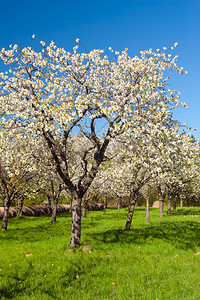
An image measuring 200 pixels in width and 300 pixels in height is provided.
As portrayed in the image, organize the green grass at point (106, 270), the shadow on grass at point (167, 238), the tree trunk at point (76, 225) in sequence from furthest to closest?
the shadow on grass at point (167, 238)
the tree trunk at point (76, 225)
the green grass at point (106, 270)

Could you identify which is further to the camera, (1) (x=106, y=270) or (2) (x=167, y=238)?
(2) (x=167, y=238)

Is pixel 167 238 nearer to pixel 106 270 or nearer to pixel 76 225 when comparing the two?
pixel 76 225

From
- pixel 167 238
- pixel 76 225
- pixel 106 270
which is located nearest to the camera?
pixel 106 270

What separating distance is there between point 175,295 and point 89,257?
4.13 m

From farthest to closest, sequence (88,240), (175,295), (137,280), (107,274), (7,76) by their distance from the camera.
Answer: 1. (88,240)
2. (7,76)
3. (107,274)
4. (137,280)
5. (175,295)

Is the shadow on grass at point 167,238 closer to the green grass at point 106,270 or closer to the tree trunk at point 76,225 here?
the green grass at point 106,270

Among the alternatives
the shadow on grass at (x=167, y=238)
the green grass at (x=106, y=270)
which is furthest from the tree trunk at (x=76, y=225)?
the shadow on grass at (x=167, y=238)

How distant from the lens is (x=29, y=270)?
902 centimetres

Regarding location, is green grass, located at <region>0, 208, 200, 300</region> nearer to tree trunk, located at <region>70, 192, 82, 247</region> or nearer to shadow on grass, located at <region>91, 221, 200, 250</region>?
shadow on grass, located at <region>91, 221, 200, 250</region>

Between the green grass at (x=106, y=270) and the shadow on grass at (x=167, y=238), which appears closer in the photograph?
the green grass at (x=106, y=270)

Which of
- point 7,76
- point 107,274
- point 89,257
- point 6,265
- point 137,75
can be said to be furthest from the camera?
point 137,75

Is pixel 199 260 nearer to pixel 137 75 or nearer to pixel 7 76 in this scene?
pixel 137 75

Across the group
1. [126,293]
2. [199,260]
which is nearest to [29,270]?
[126,293]

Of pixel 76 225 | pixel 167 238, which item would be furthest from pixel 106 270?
pixel 167 238
